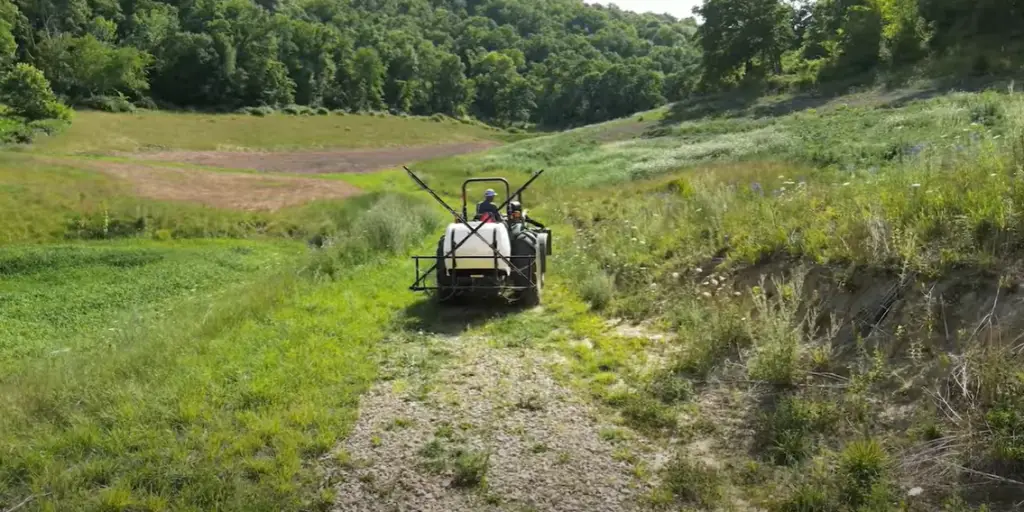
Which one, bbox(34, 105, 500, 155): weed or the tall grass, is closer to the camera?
the tall grass

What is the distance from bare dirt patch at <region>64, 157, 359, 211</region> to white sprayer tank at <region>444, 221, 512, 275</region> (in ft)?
63.3

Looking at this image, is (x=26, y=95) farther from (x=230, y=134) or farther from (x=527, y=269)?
(x=527, y=269)

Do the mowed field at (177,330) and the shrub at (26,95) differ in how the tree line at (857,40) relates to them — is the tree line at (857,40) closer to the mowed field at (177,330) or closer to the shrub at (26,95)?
the mowed field at (177,330)

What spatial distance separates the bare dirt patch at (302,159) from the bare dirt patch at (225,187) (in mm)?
6486

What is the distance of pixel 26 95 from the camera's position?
50.6 m

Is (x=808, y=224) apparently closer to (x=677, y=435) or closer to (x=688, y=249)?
(x=688, y=249)

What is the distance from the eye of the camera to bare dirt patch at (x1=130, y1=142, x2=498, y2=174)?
135ft

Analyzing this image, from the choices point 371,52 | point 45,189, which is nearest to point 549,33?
point 371,52

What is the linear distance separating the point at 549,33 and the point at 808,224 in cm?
20216

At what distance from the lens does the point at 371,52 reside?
373 ft

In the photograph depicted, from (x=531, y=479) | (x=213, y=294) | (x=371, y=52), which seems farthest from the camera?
(x=371, y=52)

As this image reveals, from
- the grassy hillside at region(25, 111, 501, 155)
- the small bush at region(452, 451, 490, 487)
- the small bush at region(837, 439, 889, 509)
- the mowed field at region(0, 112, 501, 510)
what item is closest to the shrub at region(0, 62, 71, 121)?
the grassy hillside at region(25, 111, 501, 155)

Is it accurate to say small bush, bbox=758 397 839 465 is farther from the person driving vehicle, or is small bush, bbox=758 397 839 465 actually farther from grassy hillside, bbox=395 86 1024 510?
the person driving vehicle

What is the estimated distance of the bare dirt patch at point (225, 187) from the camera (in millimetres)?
27609
